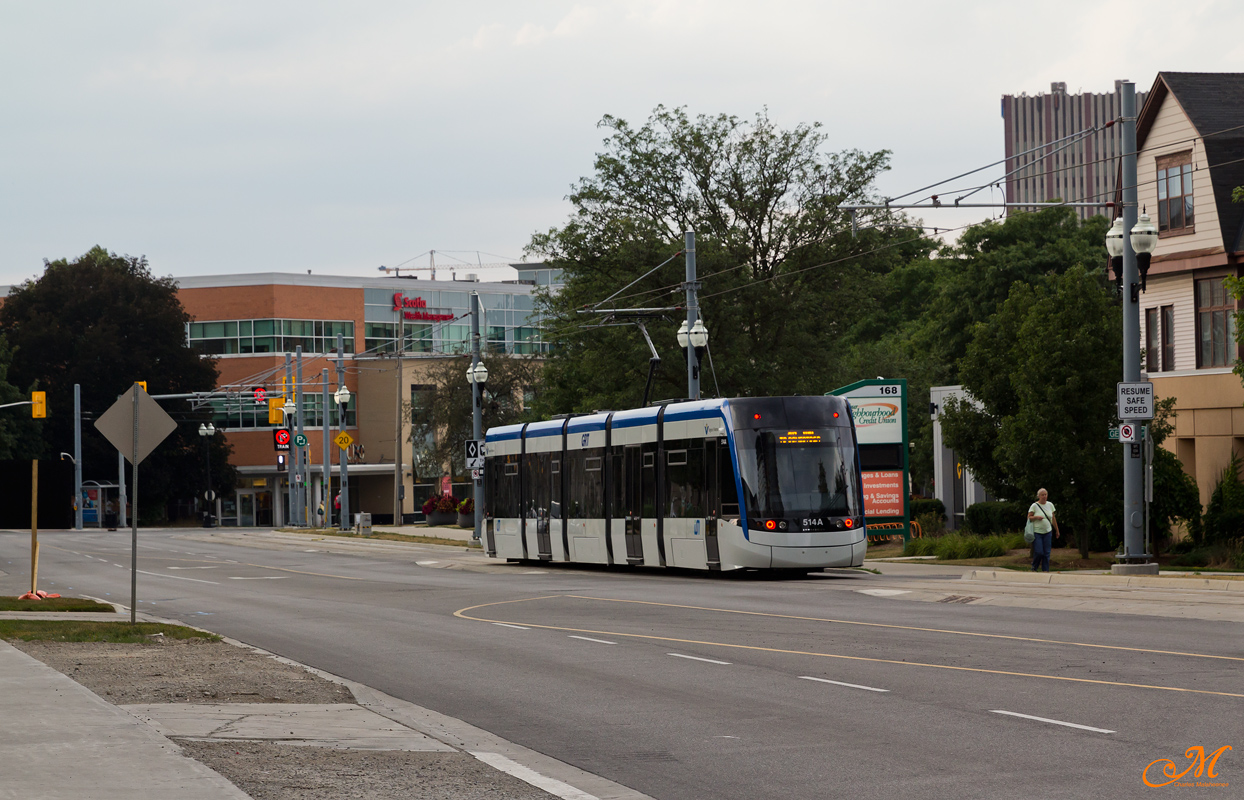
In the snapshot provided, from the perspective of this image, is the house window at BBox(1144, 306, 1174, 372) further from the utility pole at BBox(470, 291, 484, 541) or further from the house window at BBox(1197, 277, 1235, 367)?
the utility pole at BBox(470, 291, 484, 541)

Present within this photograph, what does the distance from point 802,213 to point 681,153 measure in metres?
4.63

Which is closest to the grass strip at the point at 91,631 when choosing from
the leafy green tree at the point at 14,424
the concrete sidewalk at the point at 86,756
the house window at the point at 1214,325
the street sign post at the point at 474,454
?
the concrete sidewalk at the point at 86,756

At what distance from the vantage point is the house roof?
1348 inches

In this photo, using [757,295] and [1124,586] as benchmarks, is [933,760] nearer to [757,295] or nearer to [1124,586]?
[1124,586]

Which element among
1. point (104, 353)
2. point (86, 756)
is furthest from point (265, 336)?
point (86, 756)

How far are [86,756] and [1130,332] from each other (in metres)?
19.7

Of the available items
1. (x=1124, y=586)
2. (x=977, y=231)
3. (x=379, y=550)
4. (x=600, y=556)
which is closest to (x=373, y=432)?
(x=977, y=231)

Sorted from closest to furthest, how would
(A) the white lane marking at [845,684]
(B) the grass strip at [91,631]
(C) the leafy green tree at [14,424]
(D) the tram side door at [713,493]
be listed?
(A) the white lane marking at [845,684] < (B) the grass strip at [91,631] < (D) the tram side door at [713,493] < (C) the leafy green tree at [14,424]

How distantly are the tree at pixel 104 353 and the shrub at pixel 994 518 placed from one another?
65.5 m

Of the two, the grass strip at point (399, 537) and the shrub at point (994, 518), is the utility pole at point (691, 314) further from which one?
the grass strip at point (399, 537)

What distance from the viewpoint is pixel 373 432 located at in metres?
102

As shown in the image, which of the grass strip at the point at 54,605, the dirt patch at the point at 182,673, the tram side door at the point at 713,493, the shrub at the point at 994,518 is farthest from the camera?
the shrub at the point at 994,518

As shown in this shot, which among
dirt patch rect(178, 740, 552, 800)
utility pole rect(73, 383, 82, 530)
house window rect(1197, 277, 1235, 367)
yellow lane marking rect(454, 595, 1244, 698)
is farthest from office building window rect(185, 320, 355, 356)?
dirt patch rect(178, 740, 552, 800)

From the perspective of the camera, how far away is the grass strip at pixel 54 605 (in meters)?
23.0
